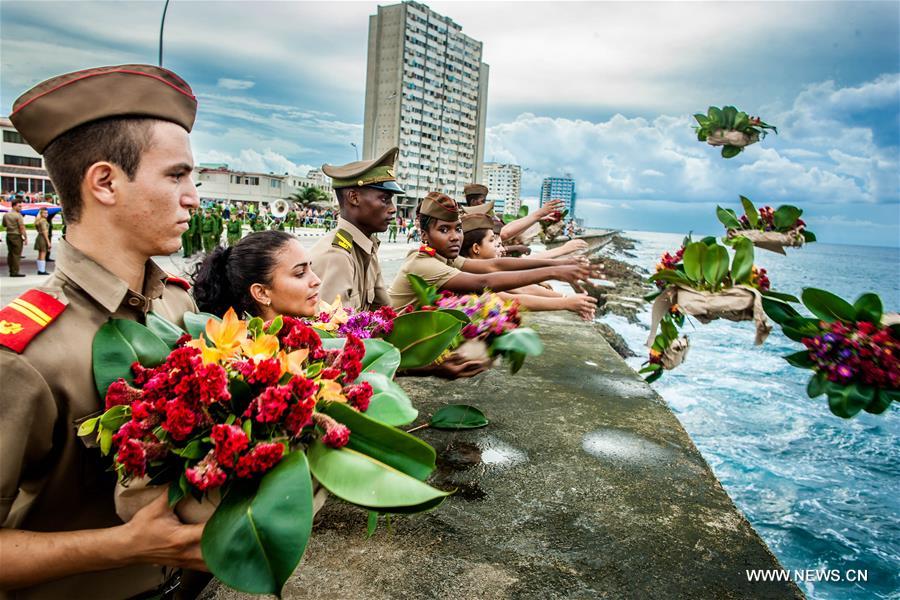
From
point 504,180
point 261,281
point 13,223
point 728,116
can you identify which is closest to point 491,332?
point 261,281

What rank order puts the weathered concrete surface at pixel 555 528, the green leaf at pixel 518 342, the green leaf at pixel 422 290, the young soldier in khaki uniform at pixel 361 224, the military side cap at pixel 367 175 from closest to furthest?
the weathered concrete surface at pixel 555 528, the green leaf at pixel 518 342, the green leaf at pixel 422 290, the young soldier in khaki uniform at pixel 361 224, the military side cap at pixel 367 175

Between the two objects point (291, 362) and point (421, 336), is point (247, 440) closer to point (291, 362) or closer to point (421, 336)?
point (291, 362)

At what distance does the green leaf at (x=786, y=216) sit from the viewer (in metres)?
3.66

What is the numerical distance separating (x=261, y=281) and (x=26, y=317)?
1.38 meters

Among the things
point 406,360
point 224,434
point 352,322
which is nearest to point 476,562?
point 406,360

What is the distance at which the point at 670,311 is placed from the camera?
389 cm

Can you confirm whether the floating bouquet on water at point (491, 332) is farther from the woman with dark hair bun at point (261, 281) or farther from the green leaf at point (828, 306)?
the green leaf at point (828, 306)

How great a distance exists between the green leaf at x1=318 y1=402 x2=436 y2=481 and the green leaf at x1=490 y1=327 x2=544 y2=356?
3.98 ft

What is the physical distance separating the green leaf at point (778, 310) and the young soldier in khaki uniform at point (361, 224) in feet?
7.51

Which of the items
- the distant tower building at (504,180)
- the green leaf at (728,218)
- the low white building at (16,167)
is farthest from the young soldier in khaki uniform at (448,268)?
the distant tower building at (504,180)

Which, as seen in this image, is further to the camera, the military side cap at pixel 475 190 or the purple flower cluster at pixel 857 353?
the military side cap at pixel 475 190

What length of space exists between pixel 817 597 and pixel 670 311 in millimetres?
2358

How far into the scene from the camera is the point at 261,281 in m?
2.50

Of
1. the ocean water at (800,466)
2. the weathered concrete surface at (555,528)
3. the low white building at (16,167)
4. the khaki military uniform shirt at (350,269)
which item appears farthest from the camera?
the low white building at (16,167)
